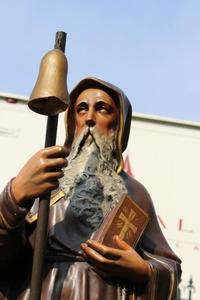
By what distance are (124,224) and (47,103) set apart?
2.13ft

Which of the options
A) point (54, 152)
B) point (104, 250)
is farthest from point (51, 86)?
point (104, 250)

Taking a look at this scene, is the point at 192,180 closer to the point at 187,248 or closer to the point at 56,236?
the point at 187,248

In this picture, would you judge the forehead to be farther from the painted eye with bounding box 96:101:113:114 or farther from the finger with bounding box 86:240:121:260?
the finger with bounding box 86:240:121:260

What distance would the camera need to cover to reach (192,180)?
16016 millimetres

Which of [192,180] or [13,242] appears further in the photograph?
[192,180]

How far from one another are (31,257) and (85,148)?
623 mm

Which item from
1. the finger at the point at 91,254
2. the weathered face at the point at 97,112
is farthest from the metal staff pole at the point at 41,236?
the weathered face at the point at 97,112

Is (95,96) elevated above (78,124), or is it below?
above

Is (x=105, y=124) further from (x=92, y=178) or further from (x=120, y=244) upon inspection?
(x=120, y=244)

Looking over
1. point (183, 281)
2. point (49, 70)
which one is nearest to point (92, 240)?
point (49, 70)

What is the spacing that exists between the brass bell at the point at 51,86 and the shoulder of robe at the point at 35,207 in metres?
0.50

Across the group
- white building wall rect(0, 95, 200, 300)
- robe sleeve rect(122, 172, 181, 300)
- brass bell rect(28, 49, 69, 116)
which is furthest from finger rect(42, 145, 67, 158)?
white building wall rect(0, 95, 200, 300)

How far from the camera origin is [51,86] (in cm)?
337

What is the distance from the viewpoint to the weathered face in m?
4.07
